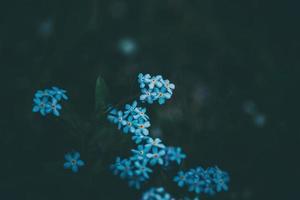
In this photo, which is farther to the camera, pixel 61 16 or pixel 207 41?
pixel 207 41

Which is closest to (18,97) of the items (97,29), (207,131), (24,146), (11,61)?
(11,61)

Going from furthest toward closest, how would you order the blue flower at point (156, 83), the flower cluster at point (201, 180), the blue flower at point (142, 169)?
1. the blue flower at point (156, 83)
2. the flower cluster at point (201, 180)
3. the blue flower at point (142, 169)

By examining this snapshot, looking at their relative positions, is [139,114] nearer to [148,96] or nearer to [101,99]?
[148,96]

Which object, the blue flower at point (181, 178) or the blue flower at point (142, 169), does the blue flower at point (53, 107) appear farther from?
the blue flower at point (181, 178)

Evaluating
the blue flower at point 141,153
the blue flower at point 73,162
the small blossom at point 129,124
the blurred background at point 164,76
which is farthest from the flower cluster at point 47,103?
the blue flower at point 141,153

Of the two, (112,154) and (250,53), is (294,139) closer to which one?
(250,53)

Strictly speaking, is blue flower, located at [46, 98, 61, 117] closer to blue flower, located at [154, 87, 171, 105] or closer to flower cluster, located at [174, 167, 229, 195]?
blue flower, located at [154, 87, 171, 105]
